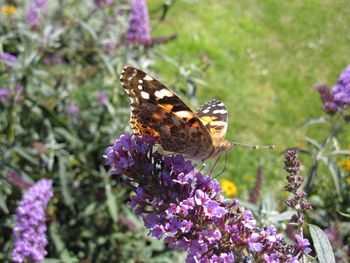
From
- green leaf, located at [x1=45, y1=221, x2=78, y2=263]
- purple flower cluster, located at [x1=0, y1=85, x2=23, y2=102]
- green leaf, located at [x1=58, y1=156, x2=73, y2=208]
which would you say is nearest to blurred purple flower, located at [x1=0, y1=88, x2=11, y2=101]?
purple flower cluster, located at [x1=0, y1=85, x2=23, y2=102]

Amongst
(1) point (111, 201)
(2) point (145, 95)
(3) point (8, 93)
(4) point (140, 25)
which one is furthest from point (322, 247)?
(4) point (140, 25)

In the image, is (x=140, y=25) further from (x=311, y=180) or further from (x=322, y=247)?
(x=322, y=247)

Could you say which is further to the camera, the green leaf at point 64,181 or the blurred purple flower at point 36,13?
the blurred purple flower at point 36,13

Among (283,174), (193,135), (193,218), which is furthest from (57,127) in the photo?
(283,174)

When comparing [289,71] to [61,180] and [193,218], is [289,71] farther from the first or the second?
[193,218]

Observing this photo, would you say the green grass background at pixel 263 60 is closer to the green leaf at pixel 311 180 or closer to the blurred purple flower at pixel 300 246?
the green leaf at pixel 311 180

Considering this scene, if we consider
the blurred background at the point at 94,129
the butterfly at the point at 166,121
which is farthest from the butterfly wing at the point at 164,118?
the blurred background at the point at 94,129
